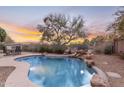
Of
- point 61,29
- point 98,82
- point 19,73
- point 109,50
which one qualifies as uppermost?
point 61,29

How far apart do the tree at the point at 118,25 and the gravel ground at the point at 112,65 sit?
330 millimetres

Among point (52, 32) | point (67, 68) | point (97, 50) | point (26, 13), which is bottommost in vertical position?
point (67, 68)

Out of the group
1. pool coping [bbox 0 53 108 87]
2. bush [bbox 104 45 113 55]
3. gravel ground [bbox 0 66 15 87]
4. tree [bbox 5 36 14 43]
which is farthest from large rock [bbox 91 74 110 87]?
tree [bbox 5 36 14 43]

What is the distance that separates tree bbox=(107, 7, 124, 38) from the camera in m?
3.87

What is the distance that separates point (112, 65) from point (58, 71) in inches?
30.4

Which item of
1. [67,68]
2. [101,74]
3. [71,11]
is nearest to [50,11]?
[71,11]

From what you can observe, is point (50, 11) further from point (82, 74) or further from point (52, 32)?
point (82, 74)

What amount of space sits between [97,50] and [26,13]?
1.16 meters

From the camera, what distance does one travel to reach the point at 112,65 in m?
3.89

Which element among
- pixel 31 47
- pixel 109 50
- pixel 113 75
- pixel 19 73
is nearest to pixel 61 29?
pixel 31 47

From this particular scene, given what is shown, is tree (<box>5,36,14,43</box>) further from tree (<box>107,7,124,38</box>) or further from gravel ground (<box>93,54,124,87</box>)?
tree (<box>107,7,124,38</box>)

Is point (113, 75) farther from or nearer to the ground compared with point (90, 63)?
nearer to the ground

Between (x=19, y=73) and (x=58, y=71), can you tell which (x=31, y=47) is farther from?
(x=58, y=71)

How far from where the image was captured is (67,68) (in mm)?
3951
